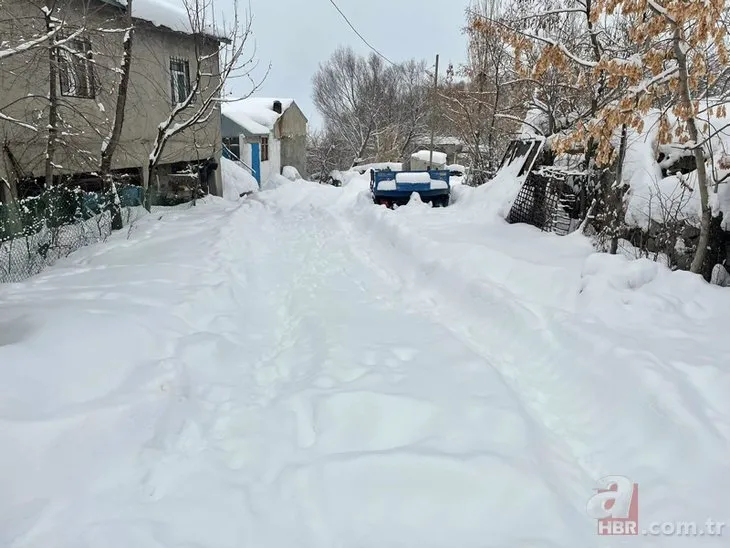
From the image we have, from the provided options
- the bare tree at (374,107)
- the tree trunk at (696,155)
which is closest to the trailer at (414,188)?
the tree trunk at (696,155)

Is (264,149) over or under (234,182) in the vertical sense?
over

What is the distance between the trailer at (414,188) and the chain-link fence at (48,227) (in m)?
6.93

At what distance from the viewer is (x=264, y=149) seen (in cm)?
3034

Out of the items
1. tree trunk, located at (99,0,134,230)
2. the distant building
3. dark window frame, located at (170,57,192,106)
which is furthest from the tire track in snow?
the distant building

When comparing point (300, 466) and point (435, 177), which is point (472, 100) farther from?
point (300, 466)

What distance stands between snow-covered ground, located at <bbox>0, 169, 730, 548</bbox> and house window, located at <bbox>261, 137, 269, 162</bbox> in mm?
25294

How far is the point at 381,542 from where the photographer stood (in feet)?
7.70

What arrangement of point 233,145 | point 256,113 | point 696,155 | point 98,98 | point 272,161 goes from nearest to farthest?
1. point 696,155
2. point 98,98
3. point 233,145
4. point 256,113
5. point 272,161

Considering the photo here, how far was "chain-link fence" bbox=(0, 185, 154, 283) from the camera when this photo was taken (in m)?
6.58

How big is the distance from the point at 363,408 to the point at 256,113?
30.6 meters

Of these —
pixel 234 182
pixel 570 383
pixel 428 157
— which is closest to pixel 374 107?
pixel 428 157

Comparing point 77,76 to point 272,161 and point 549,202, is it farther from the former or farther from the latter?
point 272,161

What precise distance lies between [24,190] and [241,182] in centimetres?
1140

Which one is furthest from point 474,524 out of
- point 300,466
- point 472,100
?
point 472,100
